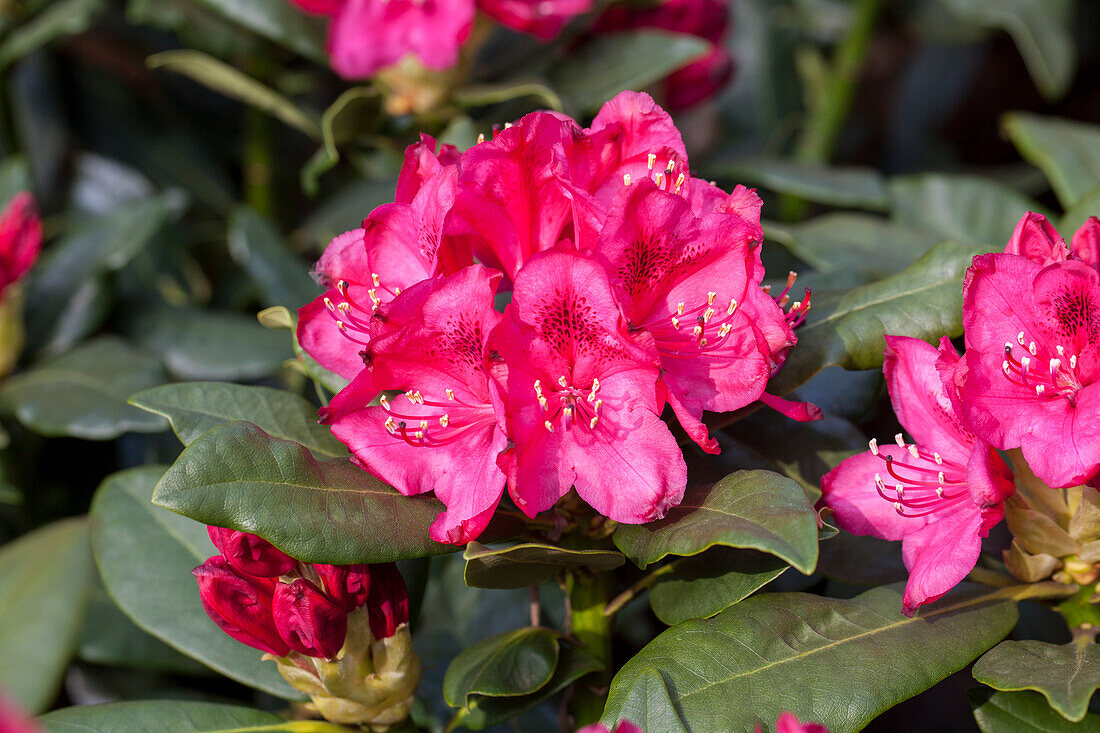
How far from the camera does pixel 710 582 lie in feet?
2.93

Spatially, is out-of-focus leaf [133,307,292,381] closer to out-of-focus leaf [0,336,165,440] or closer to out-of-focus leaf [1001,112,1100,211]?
out-of-focus leaf [0,336,165,440]

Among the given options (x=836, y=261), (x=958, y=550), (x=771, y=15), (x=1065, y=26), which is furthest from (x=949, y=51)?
(x=958, y=550)

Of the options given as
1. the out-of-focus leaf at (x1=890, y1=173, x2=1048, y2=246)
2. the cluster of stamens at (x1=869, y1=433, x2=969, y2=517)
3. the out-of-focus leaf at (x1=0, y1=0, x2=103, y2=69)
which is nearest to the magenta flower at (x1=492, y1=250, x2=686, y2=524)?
the cluster of stamens at (x1=869, y1=433, x2=969, y2=517)

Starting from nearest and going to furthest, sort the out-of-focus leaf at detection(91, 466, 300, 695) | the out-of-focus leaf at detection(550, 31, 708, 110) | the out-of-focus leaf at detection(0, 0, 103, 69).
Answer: the out-of-focus leaf at detection(91, 466, 300, 695) < the out-of-focus leaf at detection(550, 31, 708, 110) < the out-of-focus leaf at detection(0, 0, 103, 69)

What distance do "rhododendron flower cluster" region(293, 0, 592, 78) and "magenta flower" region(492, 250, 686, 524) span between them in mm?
753

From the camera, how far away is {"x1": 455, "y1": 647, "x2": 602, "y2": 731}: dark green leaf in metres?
0.95

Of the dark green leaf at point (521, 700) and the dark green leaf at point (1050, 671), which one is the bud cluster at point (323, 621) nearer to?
the dark green leaf at point (521, 700)

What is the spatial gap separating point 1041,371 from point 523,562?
1.49 ft

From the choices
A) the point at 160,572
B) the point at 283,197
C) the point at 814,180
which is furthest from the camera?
the point at 283,197

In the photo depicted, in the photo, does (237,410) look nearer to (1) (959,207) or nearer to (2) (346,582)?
(2) (346,582)

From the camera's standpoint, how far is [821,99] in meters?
2.20

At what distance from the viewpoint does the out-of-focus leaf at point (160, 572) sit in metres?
1.10

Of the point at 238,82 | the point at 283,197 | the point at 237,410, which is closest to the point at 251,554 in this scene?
the point at 237,410

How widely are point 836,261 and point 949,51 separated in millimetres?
1626
